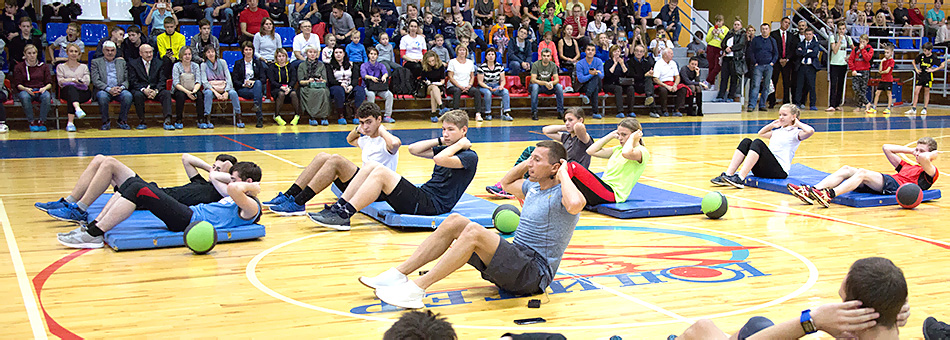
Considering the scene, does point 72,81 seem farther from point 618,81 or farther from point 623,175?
point 618,81

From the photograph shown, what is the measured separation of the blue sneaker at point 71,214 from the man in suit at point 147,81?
9.12 m

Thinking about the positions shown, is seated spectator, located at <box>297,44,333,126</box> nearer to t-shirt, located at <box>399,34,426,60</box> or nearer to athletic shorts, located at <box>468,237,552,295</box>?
t-shirt, located at <box>399,34,426,60</box>

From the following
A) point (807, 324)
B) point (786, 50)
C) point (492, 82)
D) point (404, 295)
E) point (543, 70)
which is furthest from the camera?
point (786, 50)

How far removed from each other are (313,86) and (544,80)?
5.56m

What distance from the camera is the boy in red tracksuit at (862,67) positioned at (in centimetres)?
2219

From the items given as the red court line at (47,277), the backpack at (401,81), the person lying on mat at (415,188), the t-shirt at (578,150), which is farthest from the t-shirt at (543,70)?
the red court line at (47,277)

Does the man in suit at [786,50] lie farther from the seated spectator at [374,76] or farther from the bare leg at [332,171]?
the bare leg at [332,171]

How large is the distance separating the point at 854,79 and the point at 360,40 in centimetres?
1363

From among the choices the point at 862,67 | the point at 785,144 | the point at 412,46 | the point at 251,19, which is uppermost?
the point at 251,19

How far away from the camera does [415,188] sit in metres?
7.43

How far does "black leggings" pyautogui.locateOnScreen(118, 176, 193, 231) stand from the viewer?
6.47 meters

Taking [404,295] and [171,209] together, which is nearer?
[404,295]

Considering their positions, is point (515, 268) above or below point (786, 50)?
below

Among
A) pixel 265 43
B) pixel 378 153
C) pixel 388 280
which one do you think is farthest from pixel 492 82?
pixel 388 280
